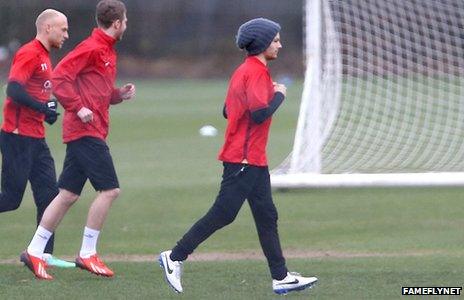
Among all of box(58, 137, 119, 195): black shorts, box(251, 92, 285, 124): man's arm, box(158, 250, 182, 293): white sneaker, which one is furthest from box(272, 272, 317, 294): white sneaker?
box(58, 137, 119, 195): black shorts

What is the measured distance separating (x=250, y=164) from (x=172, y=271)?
88 centimetres

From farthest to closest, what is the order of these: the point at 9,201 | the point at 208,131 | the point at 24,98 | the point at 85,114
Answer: the point at 208,131 < the point at 9,201 < the point at 24,98 < the point at 85,114

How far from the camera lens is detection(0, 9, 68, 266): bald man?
866 cm

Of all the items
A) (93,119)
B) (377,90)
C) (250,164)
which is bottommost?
(377,90)

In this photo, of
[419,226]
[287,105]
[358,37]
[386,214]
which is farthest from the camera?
[287,105]

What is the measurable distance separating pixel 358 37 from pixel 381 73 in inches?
27.4

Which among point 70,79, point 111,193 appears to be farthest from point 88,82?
point 111,193

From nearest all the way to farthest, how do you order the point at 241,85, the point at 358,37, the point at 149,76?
the point at 241,85, the point at 358,37, the point at 149,76

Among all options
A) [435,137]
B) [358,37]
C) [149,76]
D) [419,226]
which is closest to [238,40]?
[419,226]

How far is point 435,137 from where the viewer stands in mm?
14789

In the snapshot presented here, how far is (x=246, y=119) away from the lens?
783 centimetres

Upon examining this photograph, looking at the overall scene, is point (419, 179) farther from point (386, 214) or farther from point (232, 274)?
point (232, 274)

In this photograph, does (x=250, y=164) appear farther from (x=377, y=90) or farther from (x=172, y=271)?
(x=377, y=90)

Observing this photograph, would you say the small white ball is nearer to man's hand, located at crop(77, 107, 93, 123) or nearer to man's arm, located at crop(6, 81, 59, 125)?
man's arm, located at crop(6, 81, 59, 125)
